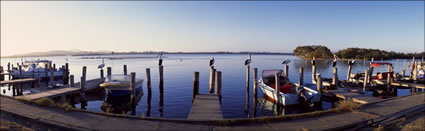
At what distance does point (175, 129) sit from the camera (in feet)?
24.6

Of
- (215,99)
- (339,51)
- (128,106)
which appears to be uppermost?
(339,51)

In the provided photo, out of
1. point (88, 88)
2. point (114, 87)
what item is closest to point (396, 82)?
Answer: point (114, 87)

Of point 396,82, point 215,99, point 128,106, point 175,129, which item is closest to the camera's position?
point 175,129

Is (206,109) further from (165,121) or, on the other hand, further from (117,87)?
(117,87)

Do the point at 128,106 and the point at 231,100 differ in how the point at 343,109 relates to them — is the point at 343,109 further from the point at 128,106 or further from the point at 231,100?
the point at 128,106

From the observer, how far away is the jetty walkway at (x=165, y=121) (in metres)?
7.76

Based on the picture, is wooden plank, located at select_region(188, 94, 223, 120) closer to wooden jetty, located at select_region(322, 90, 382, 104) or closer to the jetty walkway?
the jetty walkway

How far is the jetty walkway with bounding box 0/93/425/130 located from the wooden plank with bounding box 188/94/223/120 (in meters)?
1.75

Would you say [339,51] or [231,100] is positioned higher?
[339,51]

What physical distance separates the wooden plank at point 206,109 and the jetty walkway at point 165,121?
68.8 inches

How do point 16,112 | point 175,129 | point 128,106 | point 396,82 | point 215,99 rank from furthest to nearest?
point 396,82 < point 128,106 < point 215,99 < point 16,112 < point 175,129

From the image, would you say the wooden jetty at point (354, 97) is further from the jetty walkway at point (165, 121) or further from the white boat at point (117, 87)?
the white boat at point (117, 87)

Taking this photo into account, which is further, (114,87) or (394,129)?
(114,87)

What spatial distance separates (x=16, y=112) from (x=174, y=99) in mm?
10774
